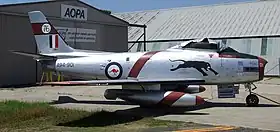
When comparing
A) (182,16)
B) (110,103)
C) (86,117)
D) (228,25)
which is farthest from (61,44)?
(182,16)

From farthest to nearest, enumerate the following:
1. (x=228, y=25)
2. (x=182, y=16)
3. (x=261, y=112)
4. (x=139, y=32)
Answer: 1. (x=182, y=16)
2. (x=139, y=32)
3. (x=228, y=25)
4. (x=261, y=112)

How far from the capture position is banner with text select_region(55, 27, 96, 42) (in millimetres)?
29297

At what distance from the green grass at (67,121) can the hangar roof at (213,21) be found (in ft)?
93.2

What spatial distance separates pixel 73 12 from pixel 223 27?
56.0 ft

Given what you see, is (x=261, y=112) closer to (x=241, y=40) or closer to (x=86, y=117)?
(x=86, y=117)

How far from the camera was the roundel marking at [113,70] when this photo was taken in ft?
52.5

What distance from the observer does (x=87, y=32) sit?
31078 millimetres

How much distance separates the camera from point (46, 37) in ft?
60.1

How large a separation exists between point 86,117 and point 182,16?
3777 centimetres

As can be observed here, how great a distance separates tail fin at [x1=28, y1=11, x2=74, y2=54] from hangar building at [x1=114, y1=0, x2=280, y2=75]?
2365cm

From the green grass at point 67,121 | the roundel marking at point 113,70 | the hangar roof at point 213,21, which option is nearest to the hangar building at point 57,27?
the hangar roof at point 213,21

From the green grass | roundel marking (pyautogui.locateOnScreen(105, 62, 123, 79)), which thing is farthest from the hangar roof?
the green grass

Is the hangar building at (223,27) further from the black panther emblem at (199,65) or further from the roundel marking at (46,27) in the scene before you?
the roundel marking at (46,27)

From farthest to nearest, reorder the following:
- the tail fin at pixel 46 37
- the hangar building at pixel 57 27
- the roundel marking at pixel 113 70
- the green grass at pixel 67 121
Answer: the hangar building at pixel 57 27 < the tail fin at pixel 46 37 < the roundel marking at pixel 113 70 < the green grass at pixel 67 121
